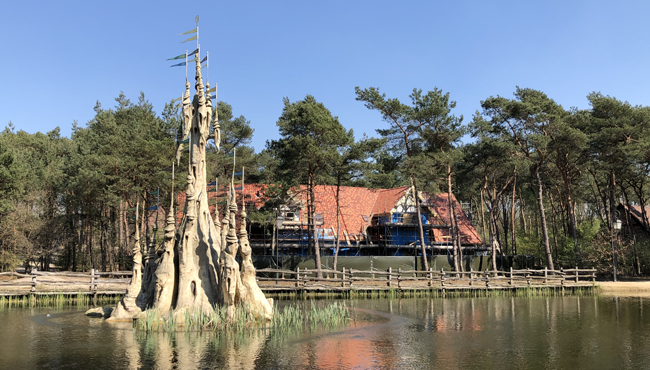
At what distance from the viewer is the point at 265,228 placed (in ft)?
124

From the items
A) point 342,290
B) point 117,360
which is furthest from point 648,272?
point 117,360

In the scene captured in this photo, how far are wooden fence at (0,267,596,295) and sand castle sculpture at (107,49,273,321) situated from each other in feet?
27.8

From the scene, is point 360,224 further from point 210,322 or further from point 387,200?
point 210,322

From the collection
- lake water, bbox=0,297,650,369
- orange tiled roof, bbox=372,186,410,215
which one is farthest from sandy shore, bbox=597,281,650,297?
orange tiled roof, bbox=372,186,410,215

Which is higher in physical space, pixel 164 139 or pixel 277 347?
pixel 164 139

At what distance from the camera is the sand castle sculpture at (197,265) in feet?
50.7

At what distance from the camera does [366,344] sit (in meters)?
13.2

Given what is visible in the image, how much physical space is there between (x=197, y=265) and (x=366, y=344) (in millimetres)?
6216

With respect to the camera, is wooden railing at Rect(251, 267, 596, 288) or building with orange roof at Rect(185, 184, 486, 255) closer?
wooden railing at Rect(251, 267, 596, 288)

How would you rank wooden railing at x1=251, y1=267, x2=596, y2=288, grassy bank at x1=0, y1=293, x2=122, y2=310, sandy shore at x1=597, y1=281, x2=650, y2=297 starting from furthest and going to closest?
1. sandy shore at x1=597, y1=281, x2=650, y2=297
2. wooden railing at x1=251, y1=267, x2=596, y2=288
3. grassy bank at x1=0, y1=293, x2=122, y2=310

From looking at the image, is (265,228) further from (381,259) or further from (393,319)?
(393,319)

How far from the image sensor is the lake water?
1090 centimetres

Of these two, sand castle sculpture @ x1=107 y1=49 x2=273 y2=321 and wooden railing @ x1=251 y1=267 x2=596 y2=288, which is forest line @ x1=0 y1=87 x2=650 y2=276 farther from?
sand castle sculpture @ x1=107 y1=49 x2=273 y2=321

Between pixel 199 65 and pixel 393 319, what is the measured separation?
37.2ft
